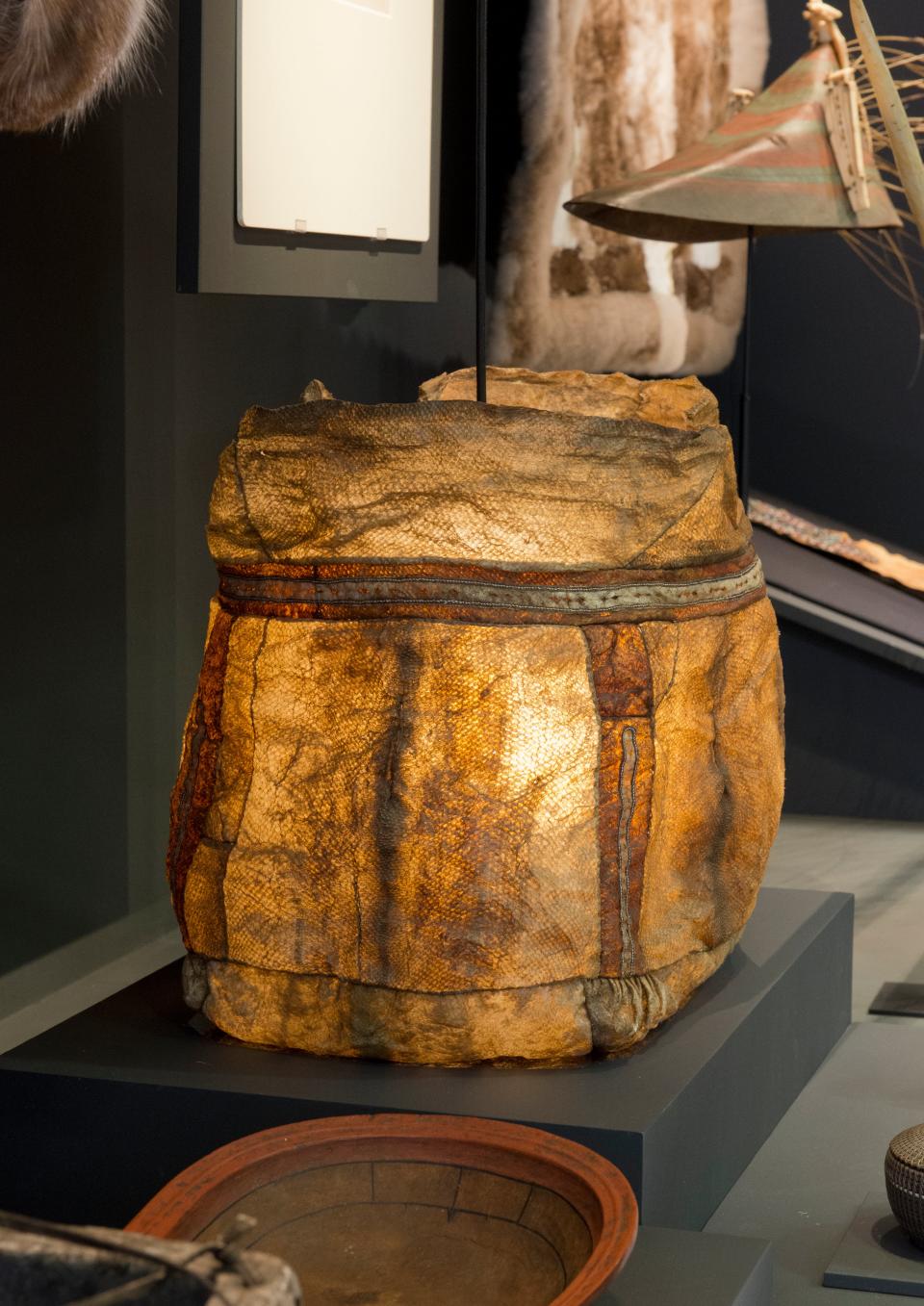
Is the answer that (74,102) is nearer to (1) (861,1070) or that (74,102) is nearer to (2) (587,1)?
(1) (861,1070)

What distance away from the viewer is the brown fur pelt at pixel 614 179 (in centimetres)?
584

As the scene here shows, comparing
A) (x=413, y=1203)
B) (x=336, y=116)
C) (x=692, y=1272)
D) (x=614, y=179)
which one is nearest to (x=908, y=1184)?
(x=692, y=1272)

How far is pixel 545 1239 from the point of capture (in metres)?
2.10

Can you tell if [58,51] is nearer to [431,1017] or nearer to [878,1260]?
[431,1017]

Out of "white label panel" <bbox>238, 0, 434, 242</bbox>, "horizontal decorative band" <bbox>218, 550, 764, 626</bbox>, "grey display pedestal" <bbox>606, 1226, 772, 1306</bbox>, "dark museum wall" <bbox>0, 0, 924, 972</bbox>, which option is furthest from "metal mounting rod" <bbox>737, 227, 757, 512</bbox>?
"grey display pedestal" <bbox>606, 1226, 772, 1306</bbox>

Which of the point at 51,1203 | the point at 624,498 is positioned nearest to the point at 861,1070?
the point at 624,498

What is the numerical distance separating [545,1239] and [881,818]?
407 cm

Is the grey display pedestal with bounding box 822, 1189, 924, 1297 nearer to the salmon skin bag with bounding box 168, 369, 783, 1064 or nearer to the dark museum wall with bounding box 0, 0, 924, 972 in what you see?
the salmon skin bag with bounding box 168, 369, 783, 1064

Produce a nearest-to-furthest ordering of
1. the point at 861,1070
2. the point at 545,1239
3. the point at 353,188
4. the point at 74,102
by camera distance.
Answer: the point at 545,1239 < the point at 74,102 < the point at 861,1070 < the point at 353,188

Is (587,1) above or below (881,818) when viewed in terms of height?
above

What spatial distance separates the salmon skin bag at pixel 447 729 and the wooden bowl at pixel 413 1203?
0.51 m

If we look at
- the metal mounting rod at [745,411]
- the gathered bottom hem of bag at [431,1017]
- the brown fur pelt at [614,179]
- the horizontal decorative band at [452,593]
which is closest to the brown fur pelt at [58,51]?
the horizontal decorative band at [452,593]

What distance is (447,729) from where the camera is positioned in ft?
8.83

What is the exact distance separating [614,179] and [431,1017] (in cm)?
387
